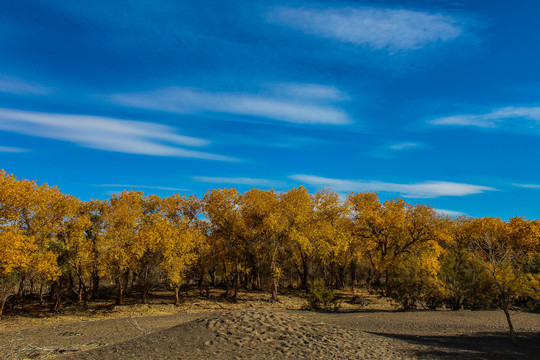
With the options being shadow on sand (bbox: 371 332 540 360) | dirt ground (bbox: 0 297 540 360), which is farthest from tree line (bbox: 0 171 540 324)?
shadow on sand (bbox: 371 332 540 360)

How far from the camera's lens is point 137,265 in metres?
32.8

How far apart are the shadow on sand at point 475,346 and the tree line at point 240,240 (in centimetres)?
896

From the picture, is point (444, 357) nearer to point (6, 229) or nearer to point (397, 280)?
point (397, 280)

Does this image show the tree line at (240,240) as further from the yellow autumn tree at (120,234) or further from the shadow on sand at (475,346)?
the shadow on sand at (475,346)

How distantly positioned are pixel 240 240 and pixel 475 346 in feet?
A: 80.3

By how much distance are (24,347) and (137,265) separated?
15.9 m

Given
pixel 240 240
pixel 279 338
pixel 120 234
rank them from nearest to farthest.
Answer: pixel 279 338, pixel 120 234, pixel 240 240

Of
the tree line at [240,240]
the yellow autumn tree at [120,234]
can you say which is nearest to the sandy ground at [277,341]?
the tree line at [240,240]

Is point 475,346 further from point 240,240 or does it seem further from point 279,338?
point 240,240

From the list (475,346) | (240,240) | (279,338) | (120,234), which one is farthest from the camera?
(240,240)

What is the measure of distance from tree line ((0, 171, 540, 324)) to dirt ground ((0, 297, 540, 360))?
492 cm

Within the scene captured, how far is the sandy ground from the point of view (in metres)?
13.5

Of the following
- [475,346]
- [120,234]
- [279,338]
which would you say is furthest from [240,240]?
[475,346]

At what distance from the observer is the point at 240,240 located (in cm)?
3644
